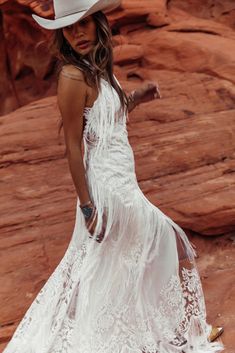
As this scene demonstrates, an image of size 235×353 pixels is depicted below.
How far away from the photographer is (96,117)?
2.48 metres

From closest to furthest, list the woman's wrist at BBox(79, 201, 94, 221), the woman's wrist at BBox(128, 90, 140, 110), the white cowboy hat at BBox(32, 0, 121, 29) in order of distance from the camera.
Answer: the white cowboy hat at BBox(32, 0, 121, 29), the woman's wrist at BBox(79, 201, 94, 221), the woman's wrist at BBox(128, 90, 140, 110)

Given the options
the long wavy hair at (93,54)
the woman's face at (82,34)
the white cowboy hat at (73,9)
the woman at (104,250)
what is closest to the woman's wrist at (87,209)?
the woman at (104,250)

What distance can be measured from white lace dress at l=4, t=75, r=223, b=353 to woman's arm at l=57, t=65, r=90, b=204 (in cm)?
9

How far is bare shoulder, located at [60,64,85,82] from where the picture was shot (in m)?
2.39

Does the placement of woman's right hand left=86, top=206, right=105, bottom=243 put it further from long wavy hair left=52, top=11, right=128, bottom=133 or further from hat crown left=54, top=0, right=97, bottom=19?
hat crown left=54, top=0, right=97, bottom=19

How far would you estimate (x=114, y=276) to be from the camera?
265 cm

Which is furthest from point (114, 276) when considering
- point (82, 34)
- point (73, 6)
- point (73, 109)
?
point (73, 6)

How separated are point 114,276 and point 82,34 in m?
1.03

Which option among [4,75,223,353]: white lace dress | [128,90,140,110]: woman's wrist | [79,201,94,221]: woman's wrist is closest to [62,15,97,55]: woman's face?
[4,75,223,353]: white lace dress

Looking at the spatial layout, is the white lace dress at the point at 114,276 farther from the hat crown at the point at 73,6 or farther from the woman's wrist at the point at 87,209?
the hat crown at the point at 73,6

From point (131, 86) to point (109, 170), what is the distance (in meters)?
2.81

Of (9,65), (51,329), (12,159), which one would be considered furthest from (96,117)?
(9,65)

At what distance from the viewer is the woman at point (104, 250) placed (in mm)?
2436

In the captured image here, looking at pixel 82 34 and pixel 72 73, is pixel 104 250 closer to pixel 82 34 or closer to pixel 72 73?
pixel 72 73
